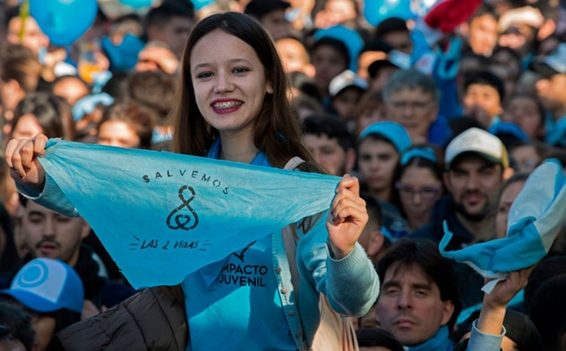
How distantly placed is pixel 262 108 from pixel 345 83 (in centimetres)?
733

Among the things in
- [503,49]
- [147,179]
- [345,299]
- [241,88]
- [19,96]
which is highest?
[503,49]

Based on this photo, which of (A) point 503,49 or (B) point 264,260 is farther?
(A) point 503,49

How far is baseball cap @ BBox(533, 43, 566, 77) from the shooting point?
1327 cm

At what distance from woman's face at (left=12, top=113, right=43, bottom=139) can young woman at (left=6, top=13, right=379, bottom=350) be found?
5.21 meters

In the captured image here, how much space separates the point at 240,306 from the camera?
181 inches

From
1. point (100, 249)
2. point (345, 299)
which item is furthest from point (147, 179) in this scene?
point (100, 249)

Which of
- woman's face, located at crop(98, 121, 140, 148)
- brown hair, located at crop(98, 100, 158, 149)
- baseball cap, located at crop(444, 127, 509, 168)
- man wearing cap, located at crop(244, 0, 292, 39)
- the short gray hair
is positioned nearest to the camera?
baseball cap, located at crop(444, 127, 509, 168)

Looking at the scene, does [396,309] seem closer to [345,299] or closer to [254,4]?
[345,299]

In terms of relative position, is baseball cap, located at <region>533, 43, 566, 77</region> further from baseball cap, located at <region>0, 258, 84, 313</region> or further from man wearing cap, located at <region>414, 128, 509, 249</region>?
baseball cap, located at <region>0, 258, 84, 313</region>

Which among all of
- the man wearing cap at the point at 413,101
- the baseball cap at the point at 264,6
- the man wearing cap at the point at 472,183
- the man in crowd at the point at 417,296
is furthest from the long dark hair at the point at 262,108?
the baseball cap at the point at 264,6

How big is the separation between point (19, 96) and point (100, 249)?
12.4 ft

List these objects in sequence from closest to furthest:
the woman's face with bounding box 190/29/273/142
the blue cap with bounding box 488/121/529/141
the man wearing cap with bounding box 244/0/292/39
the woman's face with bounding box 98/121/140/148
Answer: the woman's face with bounding box 190/29/273/142, the woman's face with bounding box 98/121/140/148, the blue cap with bounding box 488/121/529/141, the man wearing cap with bounding box 244/0/292/39

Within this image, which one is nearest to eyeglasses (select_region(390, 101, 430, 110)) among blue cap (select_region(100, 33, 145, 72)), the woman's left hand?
blue cap (select_region(100, 33, 145, 72))

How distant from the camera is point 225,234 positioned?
4.53 m
